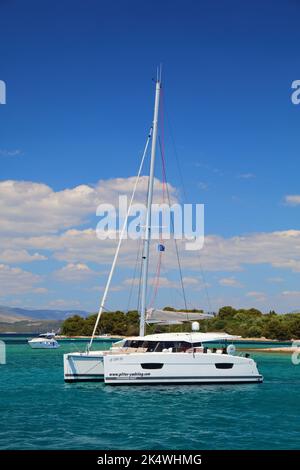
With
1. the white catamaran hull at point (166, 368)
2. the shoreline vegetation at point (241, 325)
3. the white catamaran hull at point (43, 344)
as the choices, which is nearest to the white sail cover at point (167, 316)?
the white catamaran hull at point (166, 368)

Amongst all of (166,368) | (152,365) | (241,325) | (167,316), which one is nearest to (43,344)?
(241,325)

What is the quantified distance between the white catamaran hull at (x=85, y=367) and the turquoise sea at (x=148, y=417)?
81cm

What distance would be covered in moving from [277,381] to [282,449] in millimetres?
25740

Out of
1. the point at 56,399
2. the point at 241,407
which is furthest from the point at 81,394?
the point at 241,407

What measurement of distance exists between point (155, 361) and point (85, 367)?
5574 millimetres

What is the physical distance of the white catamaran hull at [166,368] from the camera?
1484 inches

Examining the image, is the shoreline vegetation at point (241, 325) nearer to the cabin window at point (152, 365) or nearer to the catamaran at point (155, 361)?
the catamaran at point (155, 361)

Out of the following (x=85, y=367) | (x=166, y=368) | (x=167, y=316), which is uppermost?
(x=167, y=316)

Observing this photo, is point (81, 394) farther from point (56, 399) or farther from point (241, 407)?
point (241, 407)

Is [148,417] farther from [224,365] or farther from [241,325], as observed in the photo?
[241,325]

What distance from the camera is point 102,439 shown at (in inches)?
902

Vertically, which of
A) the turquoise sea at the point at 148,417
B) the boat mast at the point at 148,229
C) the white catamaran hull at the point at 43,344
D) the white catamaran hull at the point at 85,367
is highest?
the boat mast at the point at 148,229

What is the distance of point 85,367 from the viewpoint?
40188mm

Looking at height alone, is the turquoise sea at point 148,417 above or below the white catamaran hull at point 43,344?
above
